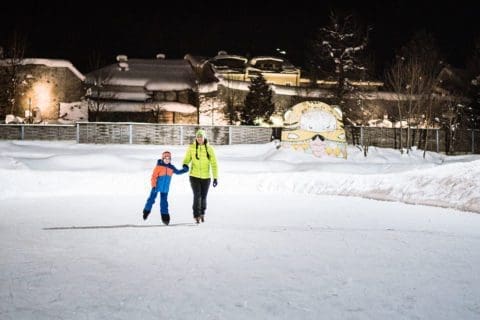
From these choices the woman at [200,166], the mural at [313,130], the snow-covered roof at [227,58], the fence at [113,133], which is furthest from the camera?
the snow-covered roof at [227,58]

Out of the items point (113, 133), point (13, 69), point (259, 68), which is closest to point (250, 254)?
point (113, 133)

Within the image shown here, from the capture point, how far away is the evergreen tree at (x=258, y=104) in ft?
111

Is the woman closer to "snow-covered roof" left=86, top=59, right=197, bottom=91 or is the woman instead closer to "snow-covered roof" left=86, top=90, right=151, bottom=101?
"snow-covered roof" left=86, top=59, right=197, bottom=91

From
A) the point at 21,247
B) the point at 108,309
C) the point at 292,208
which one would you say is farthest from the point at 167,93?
the point at 108,309

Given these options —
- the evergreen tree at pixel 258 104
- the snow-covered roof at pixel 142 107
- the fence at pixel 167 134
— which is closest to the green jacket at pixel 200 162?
the fence at pixel 167 134

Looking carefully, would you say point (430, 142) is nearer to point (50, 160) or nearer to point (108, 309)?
point (50, 160)

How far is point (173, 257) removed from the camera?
5516mm

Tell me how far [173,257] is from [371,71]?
1431 inches

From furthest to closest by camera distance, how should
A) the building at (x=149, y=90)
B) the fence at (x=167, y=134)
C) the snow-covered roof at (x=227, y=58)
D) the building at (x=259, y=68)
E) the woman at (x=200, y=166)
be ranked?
1. the snow-covered roof at (x=227, y=58)
2. the building at (x=259, y=68)
3. the building at (x=149, y=90)
4. the fence at (x=167, y=134)
5. the woman at (x=200, y=166)

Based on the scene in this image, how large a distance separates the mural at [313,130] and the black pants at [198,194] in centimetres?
1400

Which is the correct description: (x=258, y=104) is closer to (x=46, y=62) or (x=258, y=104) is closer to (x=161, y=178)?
(x=46, y=62)

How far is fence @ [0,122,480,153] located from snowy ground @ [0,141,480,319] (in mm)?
9922

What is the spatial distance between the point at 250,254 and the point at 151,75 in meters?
38.8

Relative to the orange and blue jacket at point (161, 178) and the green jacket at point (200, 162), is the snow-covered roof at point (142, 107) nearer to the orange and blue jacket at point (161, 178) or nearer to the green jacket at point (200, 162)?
the green jacket at point (200, 162)
